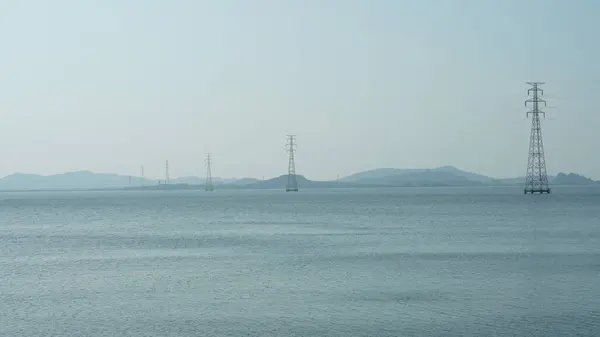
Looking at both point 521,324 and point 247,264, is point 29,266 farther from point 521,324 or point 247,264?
point 521,324

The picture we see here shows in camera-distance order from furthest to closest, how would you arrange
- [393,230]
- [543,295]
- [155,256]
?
[393,230]
[155,256]
[543,295]

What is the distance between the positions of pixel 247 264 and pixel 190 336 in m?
19.1

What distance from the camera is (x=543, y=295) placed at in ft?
102

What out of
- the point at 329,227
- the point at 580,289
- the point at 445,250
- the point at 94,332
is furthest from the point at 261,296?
the point at 329,227

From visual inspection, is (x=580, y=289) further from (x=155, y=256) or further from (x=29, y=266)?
(x=29, y=266)

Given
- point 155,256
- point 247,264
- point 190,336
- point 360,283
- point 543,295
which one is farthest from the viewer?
point 155,256

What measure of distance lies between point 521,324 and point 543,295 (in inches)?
242

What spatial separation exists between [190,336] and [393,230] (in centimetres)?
5061

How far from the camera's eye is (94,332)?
25078mm

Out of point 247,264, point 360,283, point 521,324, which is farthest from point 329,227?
point 521,324

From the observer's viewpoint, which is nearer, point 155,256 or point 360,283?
point 360,283

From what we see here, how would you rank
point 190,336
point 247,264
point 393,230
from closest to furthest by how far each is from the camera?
point 190,336
point 247,264
point 393,230

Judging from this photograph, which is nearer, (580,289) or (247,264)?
(580,289)

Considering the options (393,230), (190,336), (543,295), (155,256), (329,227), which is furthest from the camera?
(329,227)
